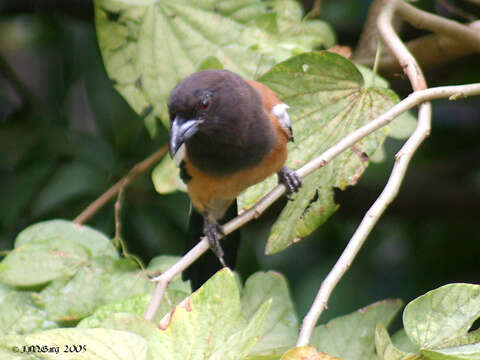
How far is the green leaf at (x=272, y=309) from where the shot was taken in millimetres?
1901

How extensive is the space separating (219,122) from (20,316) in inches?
38.3

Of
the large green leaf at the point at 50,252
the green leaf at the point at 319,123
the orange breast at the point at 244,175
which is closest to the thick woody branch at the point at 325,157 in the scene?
the green leaf at the point at 319,123

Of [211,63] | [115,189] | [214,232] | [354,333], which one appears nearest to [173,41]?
[211,63]

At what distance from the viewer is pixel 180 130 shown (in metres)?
2.07

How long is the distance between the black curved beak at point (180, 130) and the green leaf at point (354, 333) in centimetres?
78

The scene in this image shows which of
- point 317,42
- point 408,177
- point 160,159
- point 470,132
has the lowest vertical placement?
point 408,177

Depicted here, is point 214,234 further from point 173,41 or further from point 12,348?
point 12,348

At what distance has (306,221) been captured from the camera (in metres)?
2.07

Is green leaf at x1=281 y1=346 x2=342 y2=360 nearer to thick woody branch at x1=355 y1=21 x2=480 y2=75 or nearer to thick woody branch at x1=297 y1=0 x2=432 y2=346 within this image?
thick woody branch at x1=297 y1=0 x2=432 y2=346

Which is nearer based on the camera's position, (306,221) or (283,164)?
(306,221)

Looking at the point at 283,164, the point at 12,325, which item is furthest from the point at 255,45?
the point at 12,325

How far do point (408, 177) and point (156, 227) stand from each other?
5.42 feet

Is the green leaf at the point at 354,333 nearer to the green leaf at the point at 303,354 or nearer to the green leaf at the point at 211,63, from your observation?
the green leaf at the point at 303,354

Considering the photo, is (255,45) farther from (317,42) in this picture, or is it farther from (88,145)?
(88,145)
